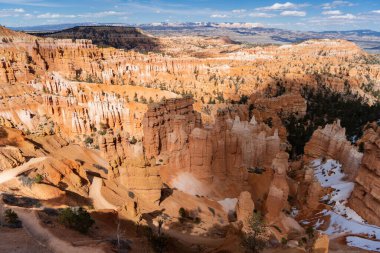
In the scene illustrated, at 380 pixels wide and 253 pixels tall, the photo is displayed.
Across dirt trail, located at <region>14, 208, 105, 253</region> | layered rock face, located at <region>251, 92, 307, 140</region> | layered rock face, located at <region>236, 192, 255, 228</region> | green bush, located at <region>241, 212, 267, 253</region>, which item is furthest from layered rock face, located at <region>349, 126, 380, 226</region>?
layered rock face, located at <region>251, 92, 307, 140</region>

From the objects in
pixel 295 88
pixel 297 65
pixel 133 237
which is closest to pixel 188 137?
pixel 133 237

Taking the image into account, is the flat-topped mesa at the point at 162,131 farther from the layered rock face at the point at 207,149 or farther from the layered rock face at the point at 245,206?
the layered rock face at the point at 245,206

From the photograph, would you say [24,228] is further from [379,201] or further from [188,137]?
[379,201]

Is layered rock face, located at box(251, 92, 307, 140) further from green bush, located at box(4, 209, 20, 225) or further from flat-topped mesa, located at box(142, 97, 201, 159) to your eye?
green bush, located at box(4, 209, 20, 225)

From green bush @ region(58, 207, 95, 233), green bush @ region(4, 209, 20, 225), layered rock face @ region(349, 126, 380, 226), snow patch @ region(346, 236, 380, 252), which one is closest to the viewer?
green bush @ region(4, 209, 20, 225)

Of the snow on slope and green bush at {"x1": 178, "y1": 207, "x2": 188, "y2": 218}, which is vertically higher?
green bush at {"x1": 178, "y1": 207, "x2": 188, "y2": 218}

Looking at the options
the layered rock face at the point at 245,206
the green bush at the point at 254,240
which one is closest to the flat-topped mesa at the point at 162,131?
the layered rock face at the point at 245,206
